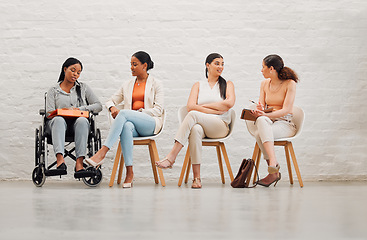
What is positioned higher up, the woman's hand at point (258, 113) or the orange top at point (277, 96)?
the orange top at point (277, 96)

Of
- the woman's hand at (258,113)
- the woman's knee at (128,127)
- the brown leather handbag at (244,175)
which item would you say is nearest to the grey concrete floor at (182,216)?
the brown leather handbag at (244,175)

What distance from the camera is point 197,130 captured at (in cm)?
418

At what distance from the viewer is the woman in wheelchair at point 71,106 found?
420 centimetres

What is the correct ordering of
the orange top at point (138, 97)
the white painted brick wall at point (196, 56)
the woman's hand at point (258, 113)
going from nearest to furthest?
1. the woman's hand at point (258, 113)
2. the orange top at point (138, 97)
3. the white painted brick wall at point (196, 56)

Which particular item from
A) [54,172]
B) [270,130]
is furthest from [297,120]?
[54,172]

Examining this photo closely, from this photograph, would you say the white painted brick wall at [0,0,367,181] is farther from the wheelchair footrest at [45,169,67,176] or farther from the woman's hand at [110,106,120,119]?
the wheelchair footrest at [45,169,67,176]

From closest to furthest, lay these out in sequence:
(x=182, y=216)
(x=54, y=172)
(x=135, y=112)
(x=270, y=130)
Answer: (x=182, y=216) < (x=54, y=172) < (x=270, y=130) < (x=135, y=112)

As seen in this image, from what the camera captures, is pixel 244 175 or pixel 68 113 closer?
pixel 244 175

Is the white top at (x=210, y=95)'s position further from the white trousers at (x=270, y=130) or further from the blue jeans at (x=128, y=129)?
the blue jeans at (x=128, y=129)

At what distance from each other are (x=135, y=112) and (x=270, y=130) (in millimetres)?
1081

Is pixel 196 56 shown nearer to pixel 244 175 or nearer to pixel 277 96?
pixel 277 96

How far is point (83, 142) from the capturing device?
426 centimetres

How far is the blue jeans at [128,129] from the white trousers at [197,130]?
28cm

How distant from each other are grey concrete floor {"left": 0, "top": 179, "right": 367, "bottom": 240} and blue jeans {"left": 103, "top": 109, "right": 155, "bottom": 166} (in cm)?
83
